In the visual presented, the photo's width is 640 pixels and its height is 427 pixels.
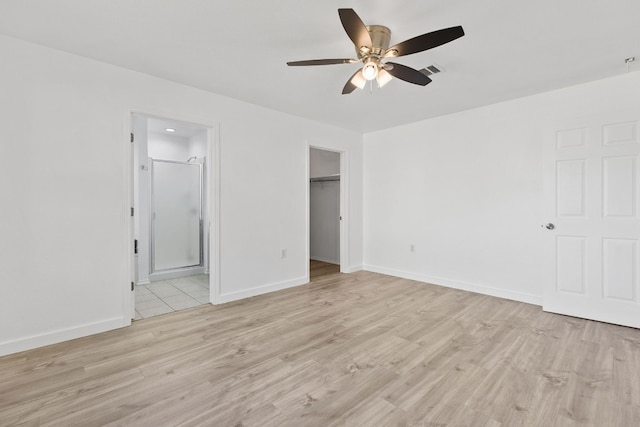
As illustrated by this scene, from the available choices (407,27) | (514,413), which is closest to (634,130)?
(407,27)

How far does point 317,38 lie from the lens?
2.27 metres

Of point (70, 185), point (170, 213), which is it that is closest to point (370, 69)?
point (70, 185)

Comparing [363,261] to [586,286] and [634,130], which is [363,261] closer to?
[586,286]

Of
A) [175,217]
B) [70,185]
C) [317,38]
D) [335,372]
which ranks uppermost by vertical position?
[317,38]

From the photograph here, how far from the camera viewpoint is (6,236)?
231 cm

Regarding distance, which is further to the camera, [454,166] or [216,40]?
[454,166]

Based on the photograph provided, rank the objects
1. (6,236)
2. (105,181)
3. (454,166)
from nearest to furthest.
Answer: (6,236) → (105,181) → (454,166)

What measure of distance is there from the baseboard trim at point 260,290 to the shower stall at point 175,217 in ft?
5.94

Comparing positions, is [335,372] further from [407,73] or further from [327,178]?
[327,178]

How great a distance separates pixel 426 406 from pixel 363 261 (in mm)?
3651

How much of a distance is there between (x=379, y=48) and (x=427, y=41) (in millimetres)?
415

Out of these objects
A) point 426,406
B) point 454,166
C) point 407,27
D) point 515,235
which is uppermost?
point 407,27

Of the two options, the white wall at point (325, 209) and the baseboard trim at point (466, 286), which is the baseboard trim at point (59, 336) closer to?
the baseboard trim at point (466, 286)

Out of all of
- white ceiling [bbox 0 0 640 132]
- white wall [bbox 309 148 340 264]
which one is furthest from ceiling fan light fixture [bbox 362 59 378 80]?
white wall [bbox 309 148 340 264]
